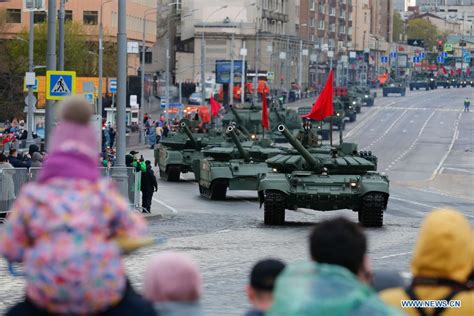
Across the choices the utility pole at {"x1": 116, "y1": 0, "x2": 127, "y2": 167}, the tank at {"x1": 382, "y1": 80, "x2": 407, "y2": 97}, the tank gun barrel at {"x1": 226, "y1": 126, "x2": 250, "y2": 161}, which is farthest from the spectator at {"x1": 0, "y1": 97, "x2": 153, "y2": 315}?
the tank at {"x1": 382, "y1": 80, "x2": 407, "y2": 97}

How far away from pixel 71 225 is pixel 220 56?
126738mm

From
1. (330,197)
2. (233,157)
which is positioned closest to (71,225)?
(330,197)

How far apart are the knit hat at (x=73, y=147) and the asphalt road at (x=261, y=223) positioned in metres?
9.24

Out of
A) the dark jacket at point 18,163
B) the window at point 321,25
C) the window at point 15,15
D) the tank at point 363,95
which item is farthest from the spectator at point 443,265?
the window at point 321,25

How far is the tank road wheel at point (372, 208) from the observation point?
93.9 ft

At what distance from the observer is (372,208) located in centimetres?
2873

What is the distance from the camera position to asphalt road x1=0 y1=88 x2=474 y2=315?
766 inches

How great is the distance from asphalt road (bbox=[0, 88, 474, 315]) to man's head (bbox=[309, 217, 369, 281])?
31.1 feet

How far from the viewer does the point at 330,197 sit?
28938mm

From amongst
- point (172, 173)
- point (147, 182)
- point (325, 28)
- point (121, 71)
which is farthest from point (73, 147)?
point (325, 28)

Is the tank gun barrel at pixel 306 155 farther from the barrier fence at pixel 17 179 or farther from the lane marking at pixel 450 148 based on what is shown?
the lane marking at pixel 450 148

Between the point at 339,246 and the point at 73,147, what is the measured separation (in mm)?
1153

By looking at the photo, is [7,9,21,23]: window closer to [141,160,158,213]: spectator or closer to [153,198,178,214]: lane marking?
[153,198,178,214]: lane marking

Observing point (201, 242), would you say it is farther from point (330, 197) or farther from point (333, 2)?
point (333, 2)
